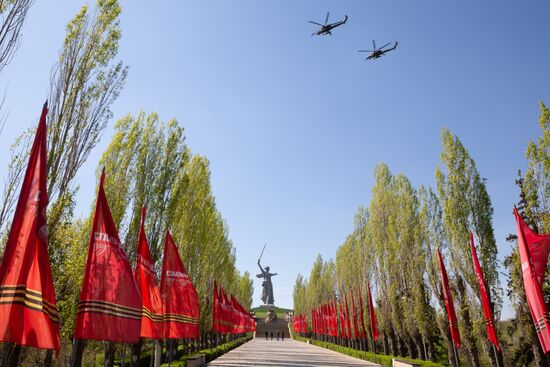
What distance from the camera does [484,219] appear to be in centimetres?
1872

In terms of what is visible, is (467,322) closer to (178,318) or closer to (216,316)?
(216,316)

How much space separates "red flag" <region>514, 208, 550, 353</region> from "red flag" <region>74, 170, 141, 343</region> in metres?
6.69

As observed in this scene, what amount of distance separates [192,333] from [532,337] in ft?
47.4

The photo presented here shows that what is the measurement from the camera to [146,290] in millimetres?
9031

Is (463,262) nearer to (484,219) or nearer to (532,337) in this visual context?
(484,219)

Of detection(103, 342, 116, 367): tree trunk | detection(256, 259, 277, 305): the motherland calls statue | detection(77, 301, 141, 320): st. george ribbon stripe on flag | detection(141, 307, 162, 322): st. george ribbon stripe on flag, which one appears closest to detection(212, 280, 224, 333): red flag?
detection(103, 342, 116, 367): tree trunk

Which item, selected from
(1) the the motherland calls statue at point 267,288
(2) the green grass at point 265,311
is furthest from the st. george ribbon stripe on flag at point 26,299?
(2) the green grass at point 265,311

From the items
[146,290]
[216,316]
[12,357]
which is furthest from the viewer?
[216,316]

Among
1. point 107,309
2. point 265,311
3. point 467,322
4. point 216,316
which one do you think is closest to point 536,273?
point 107,309

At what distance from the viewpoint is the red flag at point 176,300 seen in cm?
1041

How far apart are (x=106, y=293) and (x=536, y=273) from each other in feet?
24.6

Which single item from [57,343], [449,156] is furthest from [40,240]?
[449,156]

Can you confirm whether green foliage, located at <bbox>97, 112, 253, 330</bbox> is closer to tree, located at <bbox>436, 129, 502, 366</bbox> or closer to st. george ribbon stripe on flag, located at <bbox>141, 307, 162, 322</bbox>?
st. george ribbon stripe on flag, located at <bbox>141, 307, 162, 322</bbox>

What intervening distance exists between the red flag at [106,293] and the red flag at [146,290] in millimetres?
2464
